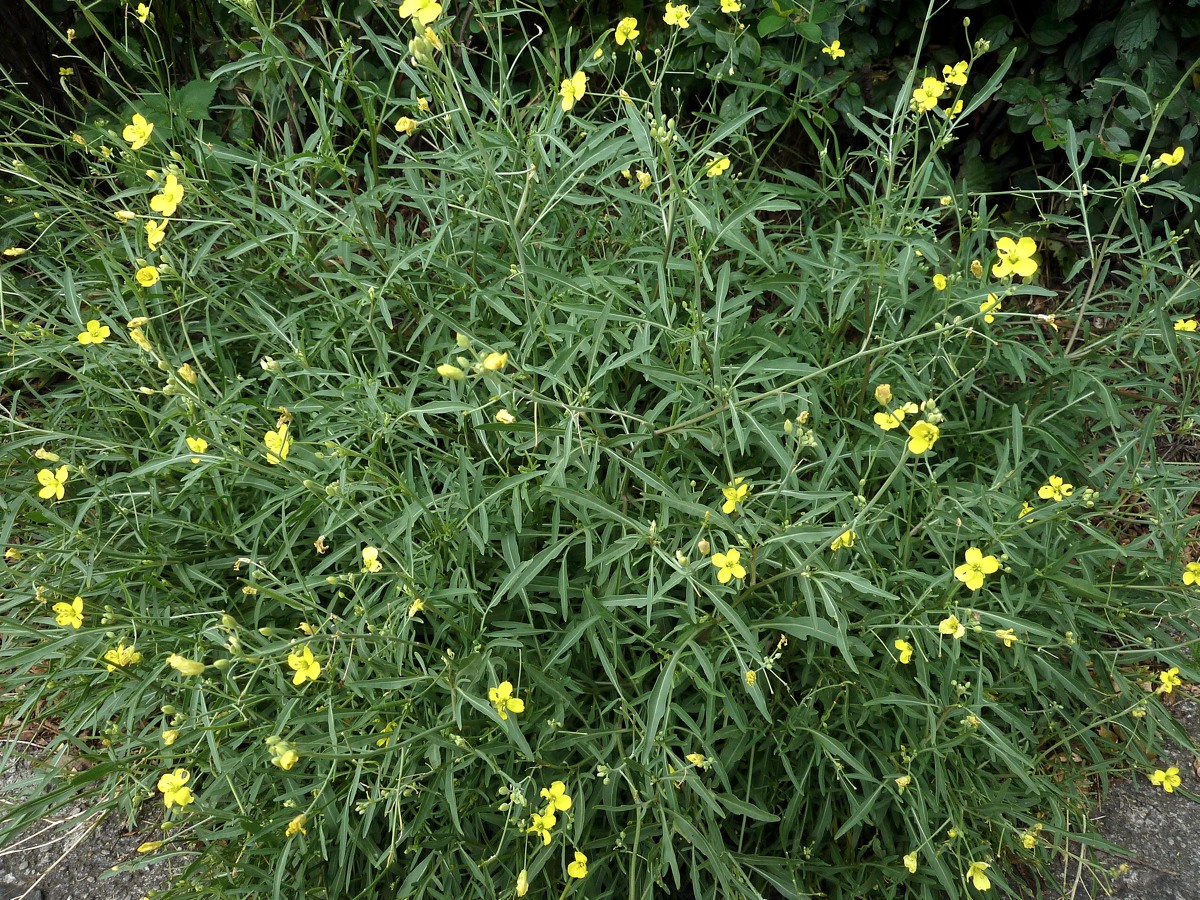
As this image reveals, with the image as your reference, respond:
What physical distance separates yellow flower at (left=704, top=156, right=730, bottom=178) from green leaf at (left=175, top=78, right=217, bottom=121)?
1.92 meters

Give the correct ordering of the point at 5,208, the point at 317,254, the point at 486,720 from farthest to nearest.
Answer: the point at 5,208 < the point at 317,254 < the point at 486,720

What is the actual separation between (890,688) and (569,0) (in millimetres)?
2754

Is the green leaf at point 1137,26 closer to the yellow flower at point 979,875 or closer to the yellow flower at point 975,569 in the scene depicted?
the yellow flower at point 975,569

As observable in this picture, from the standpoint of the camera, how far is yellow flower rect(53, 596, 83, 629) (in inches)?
80.5

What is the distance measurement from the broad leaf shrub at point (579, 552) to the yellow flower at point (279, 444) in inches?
3.5

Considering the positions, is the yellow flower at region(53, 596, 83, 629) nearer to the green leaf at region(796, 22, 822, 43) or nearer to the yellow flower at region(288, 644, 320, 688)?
the yellow flower at region(288, 644, 320, 688)

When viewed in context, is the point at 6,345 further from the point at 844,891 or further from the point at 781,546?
the point at 844,891

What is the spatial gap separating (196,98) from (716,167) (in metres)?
2.08

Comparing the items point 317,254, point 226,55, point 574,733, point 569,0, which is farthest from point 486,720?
point 226,55

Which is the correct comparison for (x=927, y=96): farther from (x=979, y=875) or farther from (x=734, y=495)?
(x=979, y=875)

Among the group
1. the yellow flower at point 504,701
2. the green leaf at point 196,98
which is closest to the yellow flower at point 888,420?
the yellow flower at point 504,701

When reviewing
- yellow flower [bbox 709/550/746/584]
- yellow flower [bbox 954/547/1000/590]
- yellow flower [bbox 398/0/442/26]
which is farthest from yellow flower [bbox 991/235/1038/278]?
yellow flower [bbox 398/0/442/26]

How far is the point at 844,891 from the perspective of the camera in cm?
225

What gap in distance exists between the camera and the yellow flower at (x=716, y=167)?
235 cm
